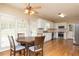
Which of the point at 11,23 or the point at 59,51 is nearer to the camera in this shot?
the point at 59,51

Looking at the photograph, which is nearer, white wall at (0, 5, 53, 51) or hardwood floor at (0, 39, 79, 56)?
hardwood floor at (0, 39, 79, 56)

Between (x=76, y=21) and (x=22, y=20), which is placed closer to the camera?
(x=22, y=20)

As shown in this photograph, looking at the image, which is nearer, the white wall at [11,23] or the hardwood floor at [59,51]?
the hardwood floor at [59,51]

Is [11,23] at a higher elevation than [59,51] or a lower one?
higher

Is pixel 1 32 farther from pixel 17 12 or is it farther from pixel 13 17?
pixel 17 12

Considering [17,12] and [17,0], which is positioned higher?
[17,12]

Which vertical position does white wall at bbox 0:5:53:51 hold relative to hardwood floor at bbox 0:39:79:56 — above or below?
above

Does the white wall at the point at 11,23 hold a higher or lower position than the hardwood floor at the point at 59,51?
higher

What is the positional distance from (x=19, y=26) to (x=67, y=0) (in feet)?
14.9

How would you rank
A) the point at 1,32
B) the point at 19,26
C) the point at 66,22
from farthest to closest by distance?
the point at 66,22 < the point at 19,26 < the point at 1,32

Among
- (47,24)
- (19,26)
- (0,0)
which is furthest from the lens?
(47,24)

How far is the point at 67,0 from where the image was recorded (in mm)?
1528

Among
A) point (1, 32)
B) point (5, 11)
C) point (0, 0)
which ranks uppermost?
point (5, 11)

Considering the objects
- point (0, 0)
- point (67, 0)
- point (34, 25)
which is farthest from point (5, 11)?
point (67, 0)
